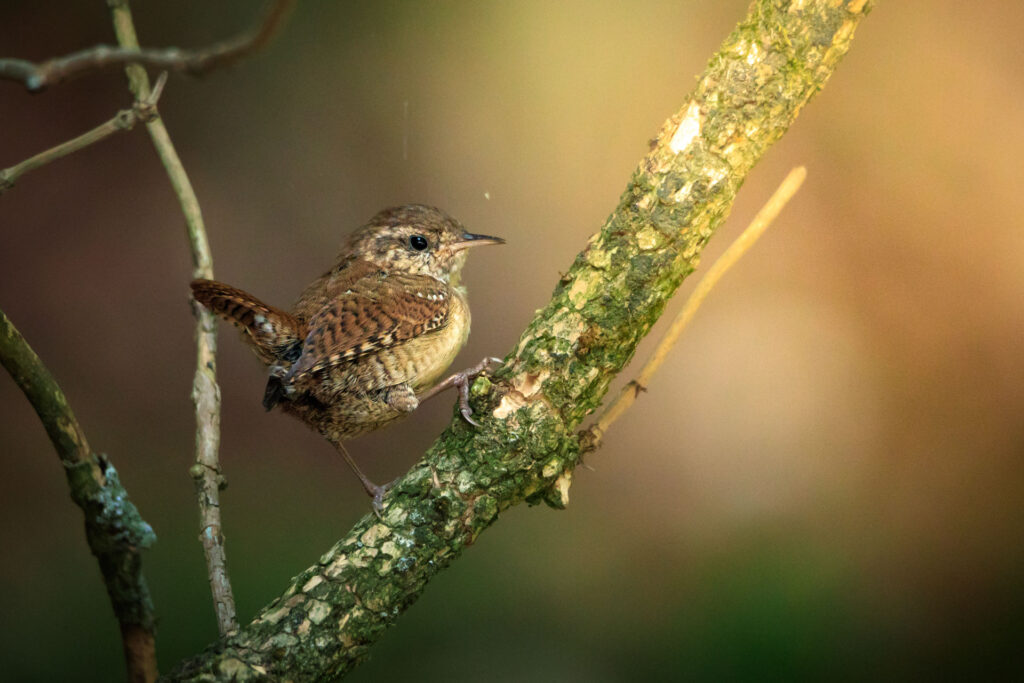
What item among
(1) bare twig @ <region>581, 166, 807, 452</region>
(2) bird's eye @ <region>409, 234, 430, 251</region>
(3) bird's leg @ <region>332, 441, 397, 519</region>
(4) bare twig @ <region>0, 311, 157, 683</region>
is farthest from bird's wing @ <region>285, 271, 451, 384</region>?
(1) bare twig @ <region>581, 166, 807, 452</region>

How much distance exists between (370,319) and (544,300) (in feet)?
4.39

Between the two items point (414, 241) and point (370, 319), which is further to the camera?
point (414, 241)

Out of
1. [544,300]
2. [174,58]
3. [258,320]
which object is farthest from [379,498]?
[544,300]

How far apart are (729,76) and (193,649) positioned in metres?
2.25

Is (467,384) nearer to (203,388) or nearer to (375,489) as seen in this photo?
(375,489)

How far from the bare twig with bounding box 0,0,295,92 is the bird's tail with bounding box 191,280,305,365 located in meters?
0.74

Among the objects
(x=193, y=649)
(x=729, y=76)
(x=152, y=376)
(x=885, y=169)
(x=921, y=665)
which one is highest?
(x=152, y=376)

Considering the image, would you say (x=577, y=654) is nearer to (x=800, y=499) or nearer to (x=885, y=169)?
(x=800, y=499)

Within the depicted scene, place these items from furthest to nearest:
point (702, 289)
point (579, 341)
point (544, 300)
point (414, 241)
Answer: point (544, 300), point (414, 241), point (702, 289), point (579, 341)

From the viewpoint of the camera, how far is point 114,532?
4.88ft

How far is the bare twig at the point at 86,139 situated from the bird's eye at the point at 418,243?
2.22ft

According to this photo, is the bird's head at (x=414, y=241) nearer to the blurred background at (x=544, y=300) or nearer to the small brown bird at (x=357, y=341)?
the small brown bird at (x=357, y=341)

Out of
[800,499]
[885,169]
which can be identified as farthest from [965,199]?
[800,499]

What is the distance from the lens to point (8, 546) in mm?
2934
